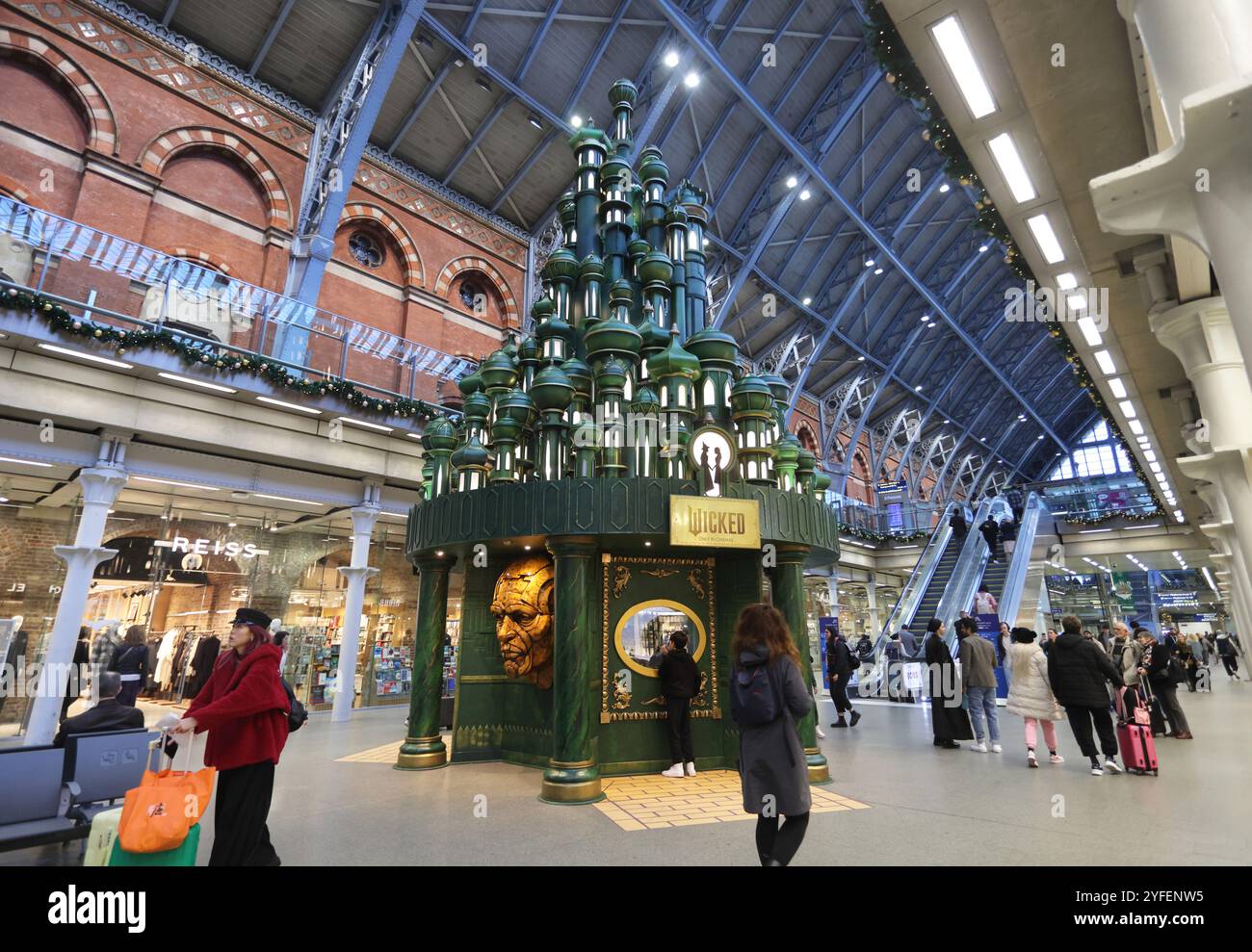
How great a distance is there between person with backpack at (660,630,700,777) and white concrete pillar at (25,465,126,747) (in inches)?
342

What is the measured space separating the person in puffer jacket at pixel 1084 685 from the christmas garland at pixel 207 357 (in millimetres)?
11018

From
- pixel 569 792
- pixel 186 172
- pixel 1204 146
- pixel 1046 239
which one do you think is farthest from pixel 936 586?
pixel 186 172

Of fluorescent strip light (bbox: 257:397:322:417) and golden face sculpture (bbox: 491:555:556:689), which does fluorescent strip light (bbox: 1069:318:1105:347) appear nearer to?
golden face sculpture (bbox: 491:555:556:689)

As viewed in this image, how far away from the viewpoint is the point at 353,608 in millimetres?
12445

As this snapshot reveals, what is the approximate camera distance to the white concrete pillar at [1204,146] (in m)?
1.70

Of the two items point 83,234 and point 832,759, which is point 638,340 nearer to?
point 832,759

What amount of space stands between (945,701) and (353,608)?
34.3ft

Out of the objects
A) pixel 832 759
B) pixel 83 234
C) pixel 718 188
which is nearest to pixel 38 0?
pixel 83 234

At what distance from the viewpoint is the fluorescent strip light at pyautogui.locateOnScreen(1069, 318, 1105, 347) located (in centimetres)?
738

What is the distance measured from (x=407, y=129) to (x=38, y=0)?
754 cm

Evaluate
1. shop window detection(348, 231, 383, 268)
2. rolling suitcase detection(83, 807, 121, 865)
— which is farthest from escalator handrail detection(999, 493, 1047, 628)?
shop window detection(348, 231, 383, 268)

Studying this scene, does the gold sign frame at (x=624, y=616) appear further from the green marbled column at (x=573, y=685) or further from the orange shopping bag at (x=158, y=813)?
the orange shopping bag at (x=158, y=813)

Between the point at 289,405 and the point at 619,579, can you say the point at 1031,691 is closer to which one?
the point at 619,579
